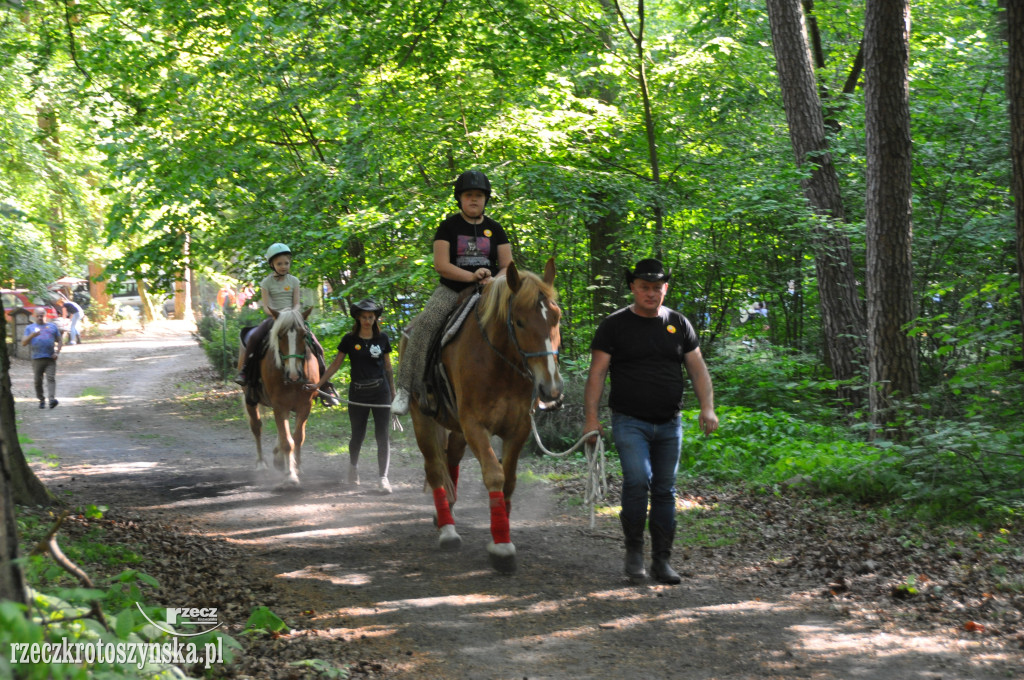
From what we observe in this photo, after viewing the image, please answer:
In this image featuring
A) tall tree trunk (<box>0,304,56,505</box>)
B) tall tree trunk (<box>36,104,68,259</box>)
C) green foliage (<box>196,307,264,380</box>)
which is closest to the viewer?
tall tree trunk (<box>0,304,56,505</box>)

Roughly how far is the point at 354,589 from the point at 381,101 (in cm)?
863

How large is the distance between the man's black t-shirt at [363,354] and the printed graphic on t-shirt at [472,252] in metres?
3.39

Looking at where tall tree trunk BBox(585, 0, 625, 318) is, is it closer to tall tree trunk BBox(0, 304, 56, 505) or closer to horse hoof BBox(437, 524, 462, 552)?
horse hoof BBox(437, 524, 462, 552)

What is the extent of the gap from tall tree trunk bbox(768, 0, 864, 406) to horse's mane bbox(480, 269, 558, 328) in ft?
22.5

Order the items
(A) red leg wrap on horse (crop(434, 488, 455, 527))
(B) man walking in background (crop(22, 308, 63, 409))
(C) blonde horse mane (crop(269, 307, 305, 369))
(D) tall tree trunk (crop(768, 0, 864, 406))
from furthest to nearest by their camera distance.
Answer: (B) man walking in background (crop(22, 308, 63, 409)) < (D) tall tree trunk (crop(768, 0, 864, 406)) < (C) blonde horse mane (crop(269, 307, 305, 369)) < (A) red leg wrap on horse (crop(434, 488, 455, 527))

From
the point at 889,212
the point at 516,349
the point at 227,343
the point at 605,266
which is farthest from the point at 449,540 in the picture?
the point at 227,343

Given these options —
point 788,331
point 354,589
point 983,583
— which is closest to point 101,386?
point 788,331

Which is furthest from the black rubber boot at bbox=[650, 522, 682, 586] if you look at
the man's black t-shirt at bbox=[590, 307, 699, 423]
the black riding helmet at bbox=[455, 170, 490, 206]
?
the black riding helmet at bbox=[455, 170, 490, 206]

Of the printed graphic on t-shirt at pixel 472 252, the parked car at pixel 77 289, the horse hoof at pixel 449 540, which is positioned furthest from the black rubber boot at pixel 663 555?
the parked car at pixel 77 289

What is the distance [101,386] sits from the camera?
24.5 metres

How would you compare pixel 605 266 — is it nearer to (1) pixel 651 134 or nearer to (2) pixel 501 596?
(1) pixel 651 134

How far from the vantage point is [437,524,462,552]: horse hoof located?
768 cm

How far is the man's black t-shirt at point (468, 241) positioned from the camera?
770cm

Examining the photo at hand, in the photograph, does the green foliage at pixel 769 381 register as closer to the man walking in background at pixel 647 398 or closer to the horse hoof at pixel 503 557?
the man walking in background at pixel 647 398
